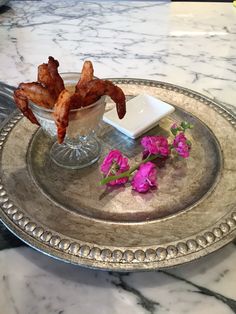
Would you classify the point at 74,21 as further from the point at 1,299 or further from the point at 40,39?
the point at 1,299

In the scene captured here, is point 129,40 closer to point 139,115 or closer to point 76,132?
point 139,115

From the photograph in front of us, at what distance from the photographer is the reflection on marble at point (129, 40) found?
0.87m

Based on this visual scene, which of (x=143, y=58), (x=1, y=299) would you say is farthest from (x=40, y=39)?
(x=1, y=299)

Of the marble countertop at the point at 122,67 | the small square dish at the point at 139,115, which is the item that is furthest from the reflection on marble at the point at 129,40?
the small square dish at the point at 139,115

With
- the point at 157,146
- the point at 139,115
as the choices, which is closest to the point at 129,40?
the point at 139,115

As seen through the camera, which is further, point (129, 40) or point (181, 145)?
point (129, 40)

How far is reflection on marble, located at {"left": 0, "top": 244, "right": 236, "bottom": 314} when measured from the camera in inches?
16.2

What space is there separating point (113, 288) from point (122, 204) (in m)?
0.11

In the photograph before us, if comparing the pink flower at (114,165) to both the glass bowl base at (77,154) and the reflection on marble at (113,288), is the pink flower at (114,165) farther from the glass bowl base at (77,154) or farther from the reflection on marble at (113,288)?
the reflection on marble at (113,288)

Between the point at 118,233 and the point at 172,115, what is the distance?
0.28m

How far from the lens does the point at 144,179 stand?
51cm

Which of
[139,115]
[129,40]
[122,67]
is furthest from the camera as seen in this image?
[129,40]

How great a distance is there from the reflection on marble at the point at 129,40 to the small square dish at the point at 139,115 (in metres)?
0.19

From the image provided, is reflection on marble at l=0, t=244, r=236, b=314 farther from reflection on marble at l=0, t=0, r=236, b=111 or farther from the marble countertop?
reflection on marble at l=0, t=0, r=236, b=111
